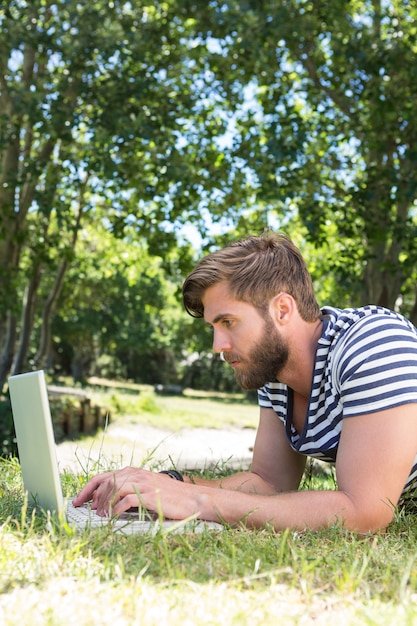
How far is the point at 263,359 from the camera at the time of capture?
2.90m

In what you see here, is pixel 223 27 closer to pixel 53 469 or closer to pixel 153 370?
pixel 53 469

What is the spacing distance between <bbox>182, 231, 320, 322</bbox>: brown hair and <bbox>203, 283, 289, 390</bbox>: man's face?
4 cm

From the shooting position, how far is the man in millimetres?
2486

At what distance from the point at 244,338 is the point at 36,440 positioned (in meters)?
0.88

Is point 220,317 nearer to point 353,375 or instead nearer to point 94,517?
point 353,375

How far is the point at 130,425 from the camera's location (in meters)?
19.3

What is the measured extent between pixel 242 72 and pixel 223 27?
0.98 metres

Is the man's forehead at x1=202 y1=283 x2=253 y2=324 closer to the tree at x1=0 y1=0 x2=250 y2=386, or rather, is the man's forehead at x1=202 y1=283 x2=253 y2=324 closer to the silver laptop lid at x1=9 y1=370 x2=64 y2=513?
the silver laptop lid at x1=9 y1=370 x2=64 y2=513

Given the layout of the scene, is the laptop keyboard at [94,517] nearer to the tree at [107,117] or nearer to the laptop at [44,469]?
the laptop at [44,469]

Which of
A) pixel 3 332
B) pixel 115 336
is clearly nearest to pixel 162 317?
pixel 115 336

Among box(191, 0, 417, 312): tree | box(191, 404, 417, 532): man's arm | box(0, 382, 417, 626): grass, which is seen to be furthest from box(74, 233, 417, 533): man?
box(191, 0, 417, 312): tree

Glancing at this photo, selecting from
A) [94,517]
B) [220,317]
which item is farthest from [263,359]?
[94,517]

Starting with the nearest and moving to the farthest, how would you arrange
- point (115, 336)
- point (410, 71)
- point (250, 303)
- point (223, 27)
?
point (250, 303) < point (410, 71) < point (223, 27) < point (115, 336)

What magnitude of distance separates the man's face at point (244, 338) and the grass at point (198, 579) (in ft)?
2.29
